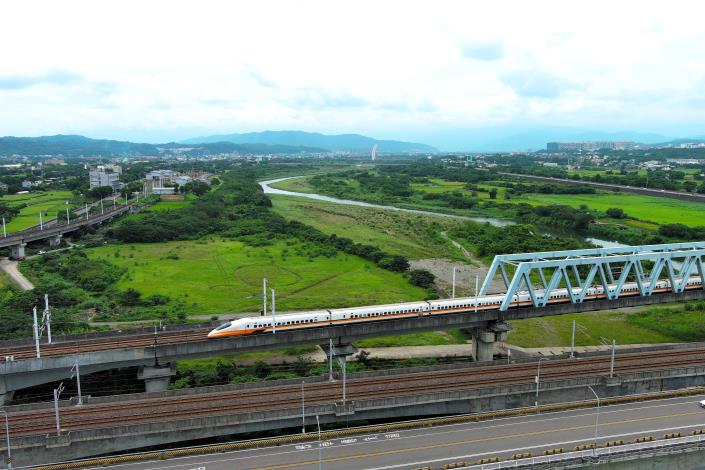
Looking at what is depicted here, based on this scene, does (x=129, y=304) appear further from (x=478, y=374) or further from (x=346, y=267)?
(x=478, y=374)

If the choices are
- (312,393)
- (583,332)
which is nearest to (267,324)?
(312,393)

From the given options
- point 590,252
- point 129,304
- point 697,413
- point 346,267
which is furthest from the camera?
point 346,267

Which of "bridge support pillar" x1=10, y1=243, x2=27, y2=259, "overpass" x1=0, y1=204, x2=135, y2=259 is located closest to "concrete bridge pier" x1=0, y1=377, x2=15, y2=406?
"overpass" x1=0, y1=204, x2=135, y2=259

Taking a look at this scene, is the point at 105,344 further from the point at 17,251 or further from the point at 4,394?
the point at 17,251

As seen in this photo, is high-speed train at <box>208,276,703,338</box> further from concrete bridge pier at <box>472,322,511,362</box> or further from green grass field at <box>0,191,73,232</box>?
green grass field at <box>0,191,73,232</box>

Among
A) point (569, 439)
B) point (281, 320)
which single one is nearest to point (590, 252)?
point (569, 439)

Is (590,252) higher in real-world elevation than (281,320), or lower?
higher

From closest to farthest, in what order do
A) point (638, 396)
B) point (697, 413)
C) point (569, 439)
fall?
point (569, 439)
point (697, 413)
point (638, 396)
